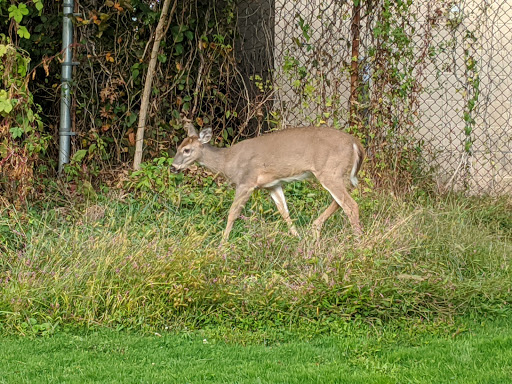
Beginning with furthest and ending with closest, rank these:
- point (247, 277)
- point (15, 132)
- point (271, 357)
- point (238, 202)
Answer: point (238, 202) → point (15, 132) → point (247, 277) → point (271, 357)

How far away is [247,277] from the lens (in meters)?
5.79

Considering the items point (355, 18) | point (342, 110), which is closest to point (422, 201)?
point (342, 110)

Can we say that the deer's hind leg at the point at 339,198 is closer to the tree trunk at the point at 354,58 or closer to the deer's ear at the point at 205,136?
the deer's ear at the point at 205,136

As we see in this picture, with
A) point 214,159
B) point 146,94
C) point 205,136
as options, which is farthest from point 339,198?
point 146,94

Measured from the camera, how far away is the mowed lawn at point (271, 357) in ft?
14.1

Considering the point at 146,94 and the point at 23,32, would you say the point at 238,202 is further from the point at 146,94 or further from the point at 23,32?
the point at 23,32

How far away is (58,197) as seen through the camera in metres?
8.43

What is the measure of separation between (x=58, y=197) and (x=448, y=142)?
4736 mm

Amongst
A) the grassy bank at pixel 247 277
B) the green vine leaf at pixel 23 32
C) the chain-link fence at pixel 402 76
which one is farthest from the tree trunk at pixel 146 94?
the grassy bank at pixel 247 277

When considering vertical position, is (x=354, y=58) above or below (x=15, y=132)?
above

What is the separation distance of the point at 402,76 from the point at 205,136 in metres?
2.30

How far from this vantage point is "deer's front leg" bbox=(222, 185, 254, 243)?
7538 mm

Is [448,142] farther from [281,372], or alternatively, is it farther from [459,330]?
[281,372]

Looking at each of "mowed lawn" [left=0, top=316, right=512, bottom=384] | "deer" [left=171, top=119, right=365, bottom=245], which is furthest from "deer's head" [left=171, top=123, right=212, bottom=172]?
"mowed lawn" [left=0, top=316, right=512, bottom=384]
